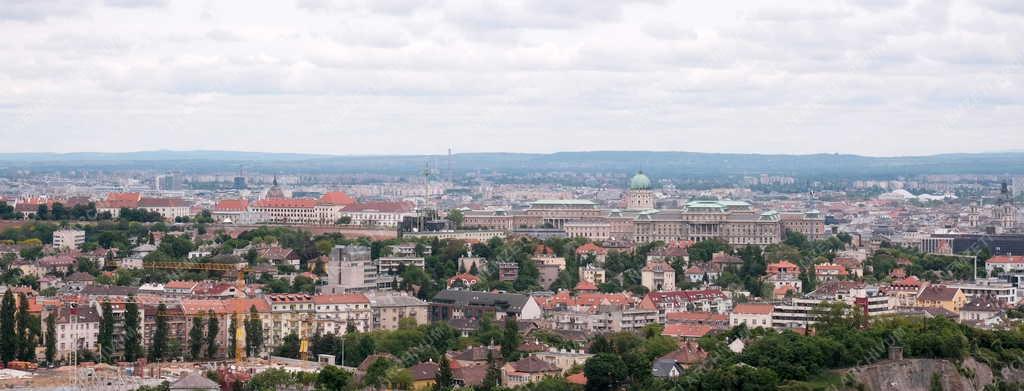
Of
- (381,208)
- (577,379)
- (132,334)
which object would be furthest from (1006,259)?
(381,208)

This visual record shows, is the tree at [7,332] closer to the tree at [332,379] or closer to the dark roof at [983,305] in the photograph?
the tree at [332,379]

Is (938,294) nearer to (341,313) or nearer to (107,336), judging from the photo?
(341,313)

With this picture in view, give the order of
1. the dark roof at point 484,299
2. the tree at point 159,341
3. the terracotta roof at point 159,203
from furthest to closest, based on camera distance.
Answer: the terracotta roof at point 159,203
the dark roof at point 484,299
the tree at point 159,341

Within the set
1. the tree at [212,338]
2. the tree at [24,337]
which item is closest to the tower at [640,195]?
the tree at [212,338]

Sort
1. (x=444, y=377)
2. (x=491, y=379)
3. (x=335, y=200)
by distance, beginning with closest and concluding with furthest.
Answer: (x=444, y=377) → (x=491, y=379) → (x=335, y=200)

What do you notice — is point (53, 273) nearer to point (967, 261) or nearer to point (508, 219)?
point (967, 261)

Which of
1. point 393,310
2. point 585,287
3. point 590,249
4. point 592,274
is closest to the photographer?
point 393,310

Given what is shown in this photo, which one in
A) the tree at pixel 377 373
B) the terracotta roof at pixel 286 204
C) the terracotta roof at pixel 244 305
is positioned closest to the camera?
the tree at pixel 377 373
